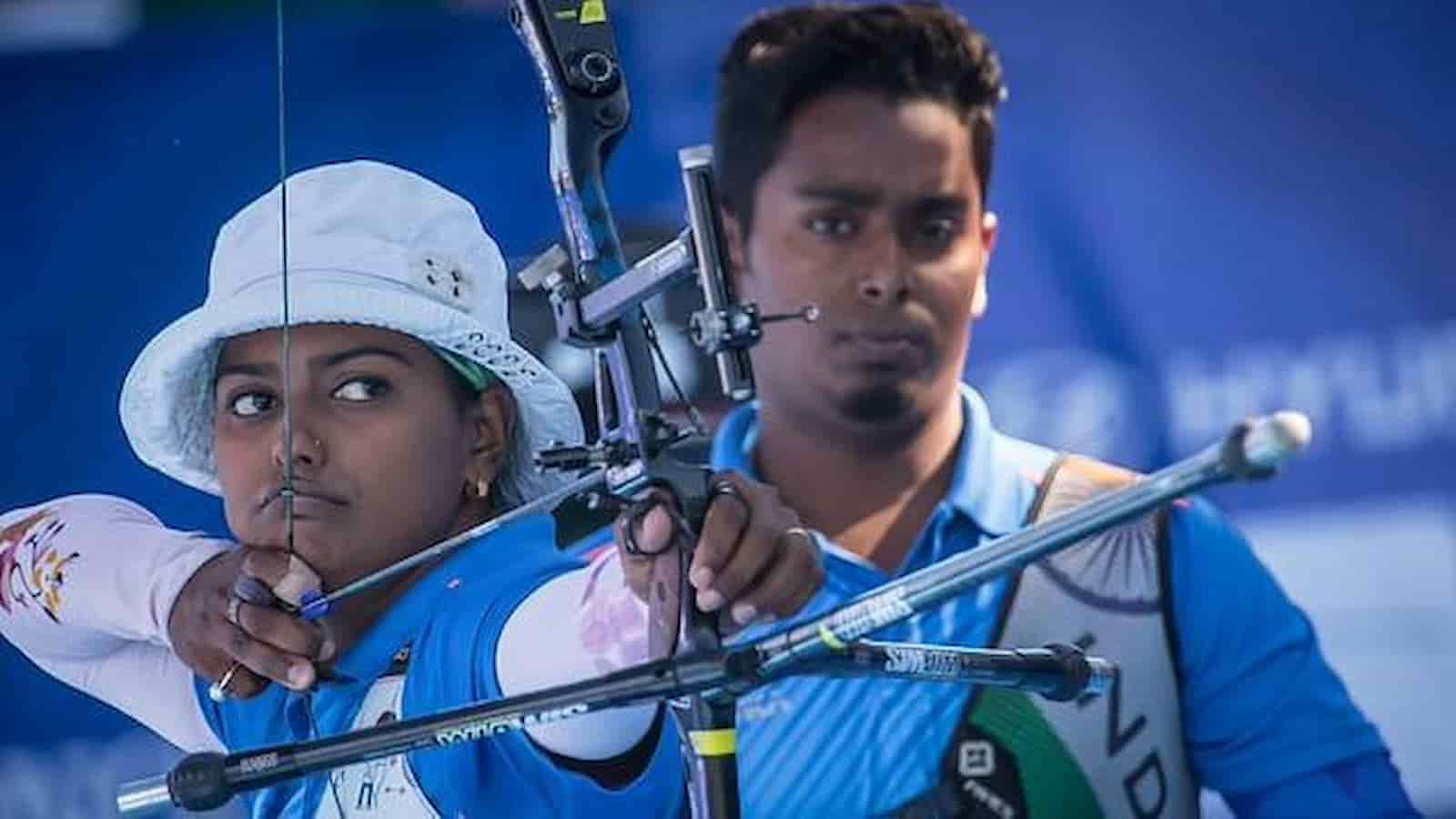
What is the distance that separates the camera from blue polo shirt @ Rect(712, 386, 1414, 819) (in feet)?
11.7

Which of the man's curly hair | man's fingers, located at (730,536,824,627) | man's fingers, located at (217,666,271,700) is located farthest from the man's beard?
man's fingers, located at (730,536,824,627)

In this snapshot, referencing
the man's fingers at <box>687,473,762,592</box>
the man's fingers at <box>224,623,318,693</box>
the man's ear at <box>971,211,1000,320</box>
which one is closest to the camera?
the man's fingers at <box>687,473,762,592</box>

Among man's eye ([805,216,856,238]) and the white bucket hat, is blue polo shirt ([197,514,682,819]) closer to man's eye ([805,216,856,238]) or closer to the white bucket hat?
the white bucket hat

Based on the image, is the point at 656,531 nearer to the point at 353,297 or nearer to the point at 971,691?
the point at 353,297

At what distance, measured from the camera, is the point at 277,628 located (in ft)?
9.26

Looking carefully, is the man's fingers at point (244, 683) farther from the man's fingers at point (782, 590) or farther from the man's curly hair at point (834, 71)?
the man's curly hair at point (834, 71)

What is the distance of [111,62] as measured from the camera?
3250 millimetres

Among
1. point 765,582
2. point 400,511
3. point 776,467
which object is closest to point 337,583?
point 400,511

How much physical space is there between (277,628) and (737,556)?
20.5 inches

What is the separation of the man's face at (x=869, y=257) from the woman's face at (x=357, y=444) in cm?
78

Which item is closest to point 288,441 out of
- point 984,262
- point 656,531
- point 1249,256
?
point 656,531

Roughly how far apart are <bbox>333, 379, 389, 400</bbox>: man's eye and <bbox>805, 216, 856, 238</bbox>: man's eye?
0.86 meters

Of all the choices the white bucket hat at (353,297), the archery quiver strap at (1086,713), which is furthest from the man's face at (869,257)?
the white bucket hat at (353,297)

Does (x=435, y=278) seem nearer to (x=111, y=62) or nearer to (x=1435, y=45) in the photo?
(x=111, y=62)
